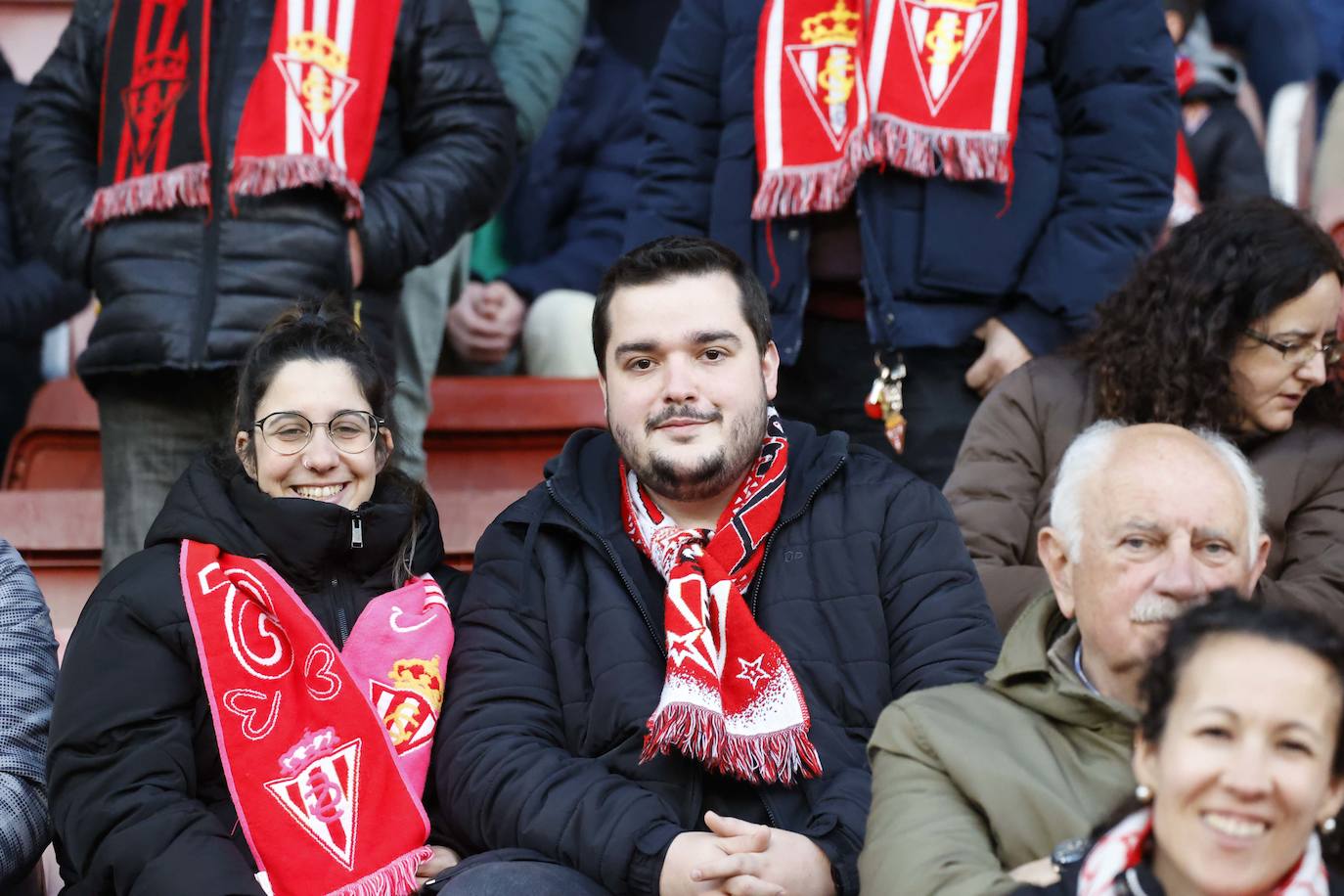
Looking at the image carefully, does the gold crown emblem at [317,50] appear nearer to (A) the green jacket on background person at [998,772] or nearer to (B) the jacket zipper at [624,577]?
(B) the jacket zipper at [624,577]

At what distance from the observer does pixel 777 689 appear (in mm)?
3016

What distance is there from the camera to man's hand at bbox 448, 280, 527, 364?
549 cm

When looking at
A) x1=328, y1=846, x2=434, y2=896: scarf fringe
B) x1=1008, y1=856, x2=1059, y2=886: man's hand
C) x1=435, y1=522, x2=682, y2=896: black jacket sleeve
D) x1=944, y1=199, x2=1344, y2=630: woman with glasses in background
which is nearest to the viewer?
x1=1008, y1=856, x2=1059, y2=886: man's hand

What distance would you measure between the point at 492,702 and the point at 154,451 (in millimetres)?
1485

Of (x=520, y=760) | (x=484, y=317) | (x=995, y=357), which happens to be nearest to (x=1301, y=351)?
(x=995, y=357)

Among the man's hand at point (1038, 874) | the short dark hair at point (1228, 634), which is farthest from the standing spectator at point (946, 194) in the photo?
the short dark hair at point (1228, 634)

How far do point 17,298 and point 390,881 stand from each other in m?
2.83

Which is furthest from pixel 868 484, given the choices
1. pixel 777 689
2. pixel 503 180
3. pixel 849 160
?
pixel 503 180

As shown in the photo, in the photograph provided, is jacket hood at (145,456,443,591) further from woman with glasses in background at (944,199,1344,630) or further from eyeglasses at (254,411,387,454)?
woman with glasses in background at (944,199,1344,630)

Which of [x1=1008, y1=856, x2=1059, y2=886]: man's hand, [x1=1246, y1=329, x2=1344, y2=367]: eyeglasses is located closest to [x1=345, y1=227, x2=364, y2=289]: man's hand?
[x1=1246, y1=329, x2=1344, y2=367]: eyeglasses

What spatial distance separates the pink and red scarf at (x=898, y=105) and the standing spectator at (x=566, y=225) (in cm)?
139

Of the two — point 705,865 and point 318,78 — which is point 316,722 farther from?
point 318,78

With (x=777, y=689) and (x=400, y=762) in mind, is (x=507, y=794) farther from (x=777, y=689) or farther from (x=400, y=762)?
(x=777, y=689)

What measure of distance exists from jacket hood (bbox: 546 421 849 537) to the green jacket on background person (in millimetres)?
661
